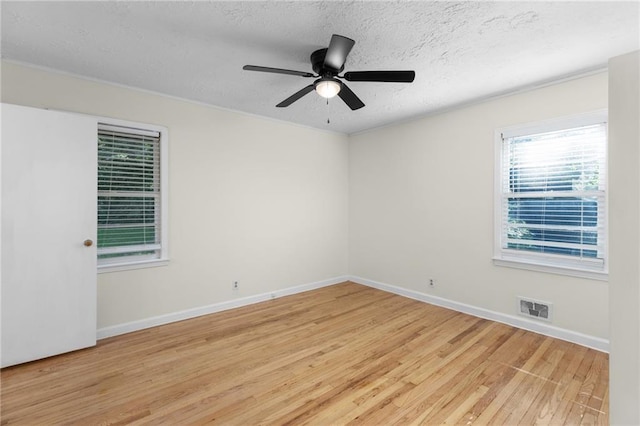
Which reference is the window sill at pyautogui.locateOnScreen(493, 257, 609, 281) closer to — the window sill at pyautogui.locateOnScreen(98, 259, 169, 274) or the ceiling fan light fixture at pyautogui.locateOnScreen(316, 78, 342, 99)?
the ceiling fan light fixture at pyautogui.locateOnScreen(316, 78, 342, 99)

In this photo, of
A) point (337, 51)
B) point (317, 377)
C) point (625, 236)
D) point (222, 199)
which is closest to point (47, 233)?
point (222, 199)

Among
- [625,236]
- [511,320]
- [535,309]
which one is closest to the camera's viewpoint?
[625,236]

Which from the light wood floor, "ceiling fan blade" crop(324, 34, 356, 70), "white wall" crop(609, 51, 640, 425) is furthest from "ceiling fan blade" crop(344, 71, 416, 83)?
the light wood floor

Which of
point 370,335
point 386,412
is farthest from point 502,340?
point 386,412

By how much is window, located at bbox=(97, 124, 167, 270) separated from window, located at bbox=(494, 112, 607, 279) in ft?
12.8

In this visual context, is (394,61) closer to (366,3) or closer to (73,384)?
(366,3)

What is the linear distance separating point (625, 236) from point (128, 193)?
3860 millimetres

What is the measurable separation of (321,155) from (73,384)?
3974 millimetres

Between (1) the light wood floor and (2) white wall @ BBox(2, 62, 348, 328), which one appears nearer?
(1) the light wood floor

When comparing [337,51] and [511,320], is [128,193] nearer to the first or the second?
[337,51]

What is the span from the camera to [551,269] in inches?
119

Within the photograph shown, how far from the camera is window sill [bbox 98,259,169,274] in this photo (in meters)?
3.01

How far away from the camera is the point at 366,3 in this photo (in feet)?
6.05

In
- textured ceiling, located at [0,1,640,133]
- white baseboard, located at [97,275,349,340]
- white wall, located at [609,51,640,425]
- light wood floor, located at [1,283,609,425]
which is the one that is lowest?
light wood floor, located at [1,283,609,425]
